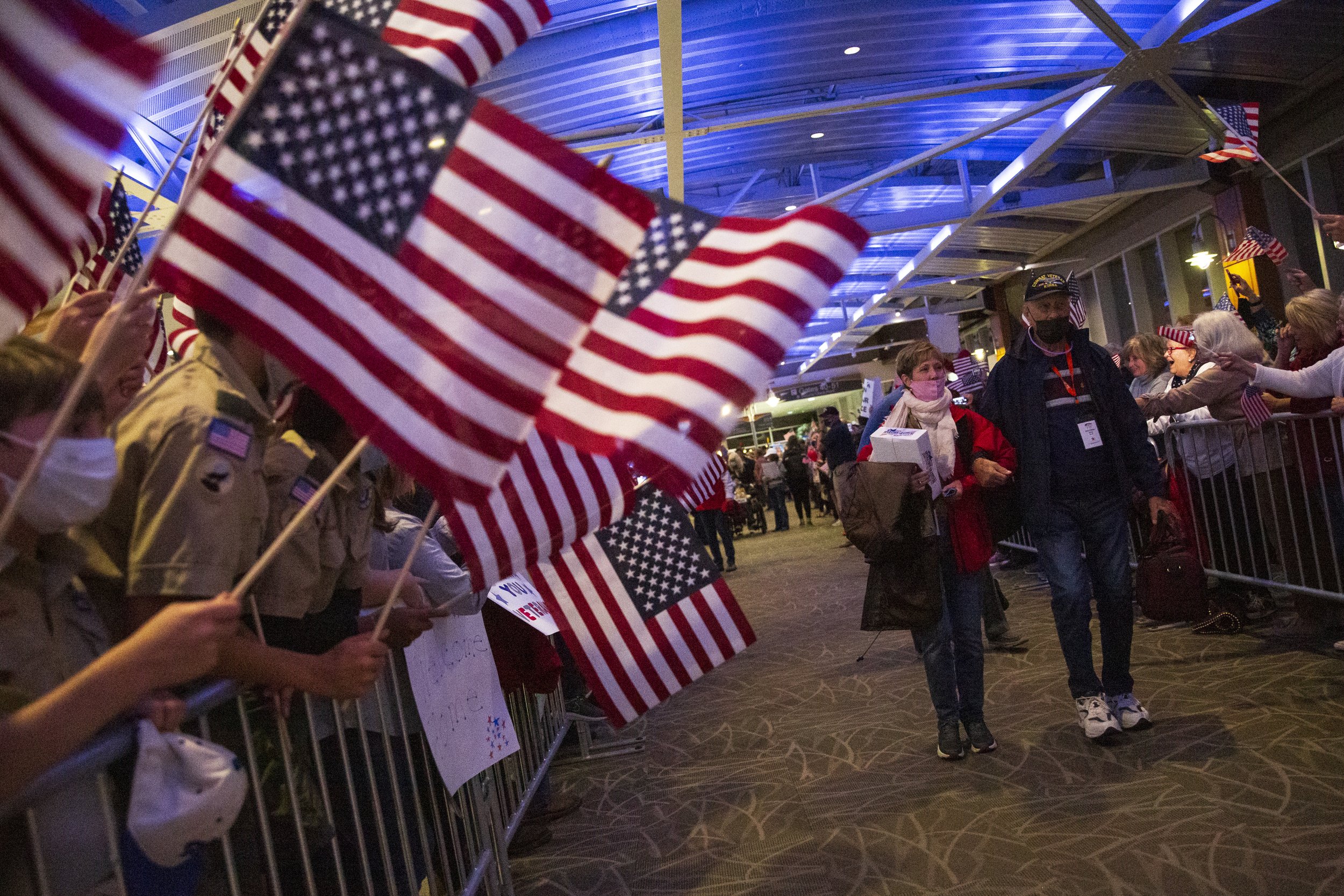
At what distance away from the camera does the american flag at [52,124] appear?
4.55ft

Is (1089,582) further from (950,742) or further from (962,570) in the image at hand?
(950,742)

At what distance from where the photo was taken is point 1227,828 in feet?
11.0

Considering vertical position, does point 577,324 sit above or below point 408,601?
above

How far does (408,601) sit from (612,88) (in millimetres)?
8315

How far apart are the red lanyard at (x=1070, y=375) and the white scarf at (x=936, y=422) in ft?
1.79

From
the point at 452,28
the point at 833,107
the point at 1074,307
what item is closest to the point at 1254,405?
the point at 1074,307

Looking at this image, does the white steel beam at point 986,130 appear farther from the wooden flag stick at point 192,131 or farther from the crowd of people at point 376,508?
the wooden flag stick at point 192,131

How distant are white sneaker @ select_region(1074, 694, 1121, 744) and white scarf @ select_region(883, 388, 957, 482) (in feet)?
3.86

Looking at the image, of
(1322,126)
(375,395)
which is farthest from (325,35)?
(1322,126)

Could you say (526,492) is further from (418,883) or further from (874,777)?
(874,777)

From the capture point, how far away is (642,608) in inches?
115

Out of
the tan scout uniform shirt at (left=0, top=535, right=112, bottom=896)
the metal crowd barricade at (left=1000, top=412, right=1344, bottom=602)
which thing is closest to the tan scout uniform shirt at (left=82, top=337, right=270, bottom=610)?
the tan scout uniform shirt at (left=0, top=535, right=112, bottom=896)

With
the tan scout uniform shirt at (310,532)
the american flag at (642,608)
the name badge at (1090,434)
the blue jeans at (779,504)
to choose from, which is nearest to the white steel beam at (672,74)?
the name badge at (1090,434)

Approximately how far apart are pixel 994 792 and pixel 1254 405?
2915mm
